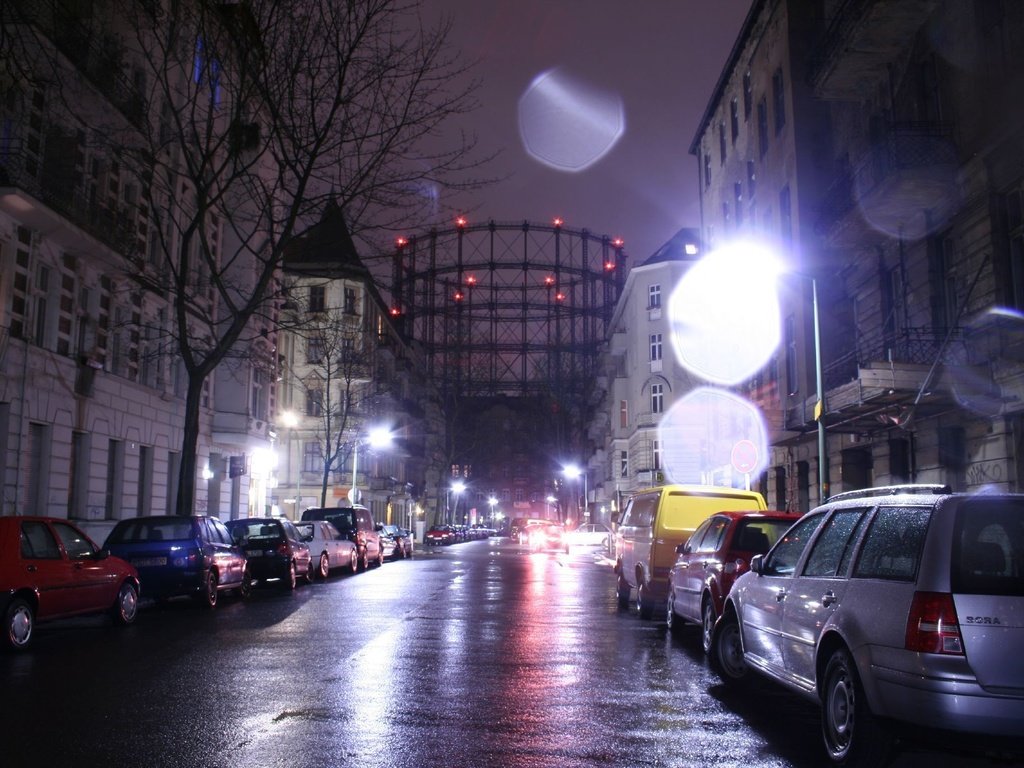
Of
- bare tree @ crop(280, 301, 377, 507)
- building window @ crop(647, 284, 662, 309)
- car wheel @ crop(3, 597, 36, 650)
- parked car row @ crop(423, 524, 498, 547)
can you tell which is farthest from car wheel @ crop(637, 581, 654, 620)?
parked car row @ crop(423, 524, 498, 547)

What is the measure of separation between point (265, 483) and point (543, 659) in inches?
1480

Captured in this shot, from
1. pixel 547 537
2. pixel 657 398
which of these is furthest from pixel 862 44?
pixel 657 398

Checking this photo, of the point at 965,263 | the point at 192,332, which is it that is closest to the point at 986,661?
the point at 965,263

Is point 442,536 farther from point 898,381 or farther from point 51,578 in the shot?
point 51,578

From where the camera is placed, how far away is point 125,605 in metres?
15.3

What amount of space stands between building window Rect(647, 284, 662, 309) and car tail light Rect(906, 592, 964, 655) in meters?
61.6

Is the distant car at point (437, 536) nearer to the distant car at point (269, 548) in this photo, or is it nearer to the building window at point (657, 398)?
the building window at point (657, 398)

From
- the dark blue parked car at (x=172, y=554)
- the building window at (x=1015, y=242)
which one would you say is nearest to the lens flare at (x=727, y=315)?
the building window at (x=1015, y=242)

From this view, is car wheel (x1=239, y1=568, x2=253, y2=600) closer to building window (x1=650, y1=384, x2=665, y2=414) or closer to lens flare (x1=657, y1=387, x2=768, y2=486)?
lens flare (x1=657, y1=387, x2=768, y2=486)

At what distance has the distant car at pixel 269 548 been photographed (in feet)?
76.6

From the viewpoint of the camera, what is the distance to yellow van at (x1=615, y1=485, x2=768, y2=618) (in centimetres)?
1600

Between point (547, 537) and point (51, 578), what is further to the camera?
point (547, 537)

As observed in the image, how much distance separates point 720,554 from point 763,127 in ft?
86.8

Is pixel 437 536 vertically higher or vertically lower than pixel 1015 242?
lower
